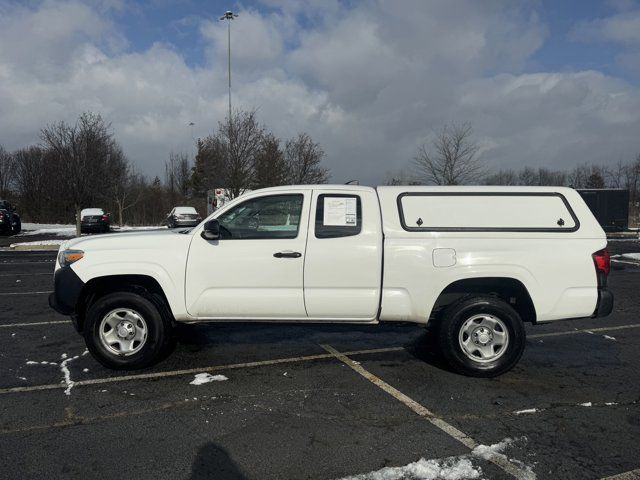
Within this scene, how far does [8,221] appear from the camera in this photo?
26.0 metres

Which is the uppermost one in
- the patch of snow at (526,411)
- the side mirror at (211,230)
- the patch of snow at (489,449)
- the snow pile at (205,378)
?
the side mirror at (211,230)

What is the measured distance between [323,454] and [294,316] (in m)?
1.72

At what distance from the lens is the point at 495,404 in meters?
4.14

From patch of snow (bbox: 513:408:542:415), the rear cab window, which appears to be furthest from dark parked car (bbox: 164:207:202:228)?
patch of snow (bbox: 513:408:542:415)

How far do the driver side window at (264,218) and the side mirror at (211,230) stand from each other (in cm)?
14

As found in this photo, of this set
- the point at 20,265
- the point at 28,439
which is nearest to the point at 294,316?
the point at 28,439

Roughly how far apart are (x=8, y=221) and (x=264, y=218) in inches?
1050

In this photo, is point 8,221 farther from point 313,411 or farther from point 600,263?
point 600,263

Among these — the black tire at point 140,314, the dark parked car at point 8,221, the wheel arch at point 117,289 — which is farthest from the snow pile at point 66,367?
the dark parked car at point 8,221

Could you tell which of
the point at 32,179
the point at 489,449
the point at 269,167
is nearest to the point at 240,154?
the point at 269,167

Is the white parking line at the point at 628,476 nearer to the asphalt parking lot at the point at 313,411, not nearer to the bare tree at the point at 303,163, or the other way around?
the asphalt parking lot at the point at 313,411

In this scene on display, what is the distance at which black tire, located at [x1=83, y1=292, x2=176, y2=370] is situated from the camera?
4785 millimetres

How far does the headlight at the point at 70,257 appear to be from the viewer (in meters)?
4.78

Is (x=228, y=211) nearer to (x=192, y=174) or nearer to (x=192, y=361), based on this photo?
(x=192, y=361)
